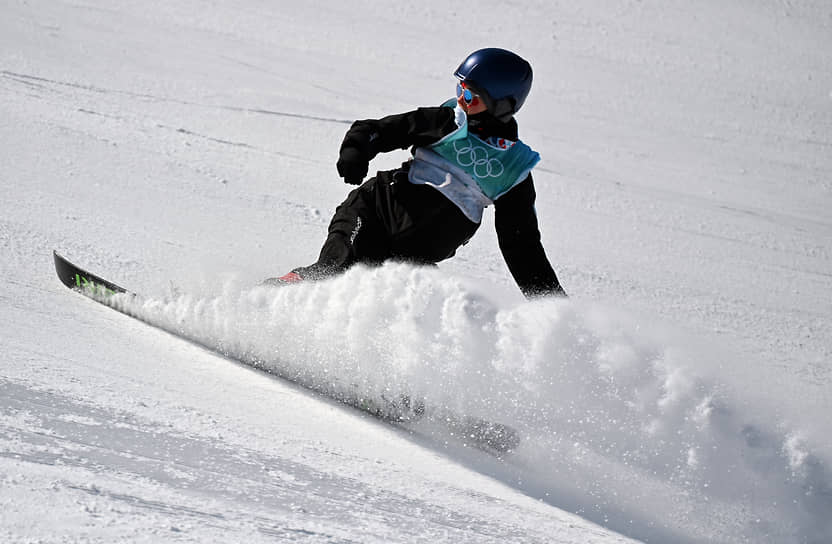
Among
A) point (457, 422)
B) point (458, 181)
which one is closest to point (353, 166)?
point (458, 181)

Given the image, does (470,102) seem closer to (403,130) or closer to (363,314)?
(403,130)

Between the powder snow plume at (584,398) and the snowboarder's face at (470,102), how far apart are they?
792mm

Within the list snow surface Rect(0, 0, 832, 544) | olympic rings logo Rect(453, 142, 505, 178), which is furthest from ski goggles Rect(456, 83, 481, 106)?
snow surface Rect(0, 0, 832, 544)

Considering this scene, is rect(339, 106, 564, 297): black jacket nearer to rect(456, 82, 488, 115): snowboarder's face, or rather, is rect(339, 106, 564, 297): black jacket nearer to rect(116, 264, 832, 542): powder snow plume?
rect(456, 82, 488, 115): snowboarder's face

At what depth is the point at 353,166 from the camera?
3.28 m

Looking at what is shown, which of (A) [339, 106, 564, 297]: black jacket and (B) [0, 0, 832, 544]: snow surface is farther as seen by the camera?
(A) [339, 106, 564, 297]: black jacket

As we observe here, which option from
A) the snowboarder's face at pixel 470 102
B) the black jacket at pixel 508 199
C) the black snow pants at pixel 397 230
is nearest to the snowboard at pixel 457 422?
the black snow pants at pixel 397 230

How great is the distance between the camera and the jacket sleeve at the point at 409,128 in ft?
11.3

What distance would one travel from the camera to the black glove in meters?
3.27

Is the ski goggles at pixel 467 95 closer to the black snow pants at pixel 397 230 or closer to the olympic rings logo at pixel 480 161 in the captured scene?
the olympic rings logo at pixel 480 161

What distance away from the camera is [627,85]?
10.8 metres

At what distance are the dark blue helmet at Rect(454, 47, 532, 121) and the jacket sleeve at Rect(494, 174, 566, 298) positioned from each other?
33 cm

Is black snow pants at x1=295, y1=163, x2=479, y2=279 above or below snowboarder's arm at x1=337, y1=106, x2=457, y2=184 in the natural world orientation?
below

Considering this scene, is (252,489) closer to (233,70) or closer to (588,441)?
(588,441)
